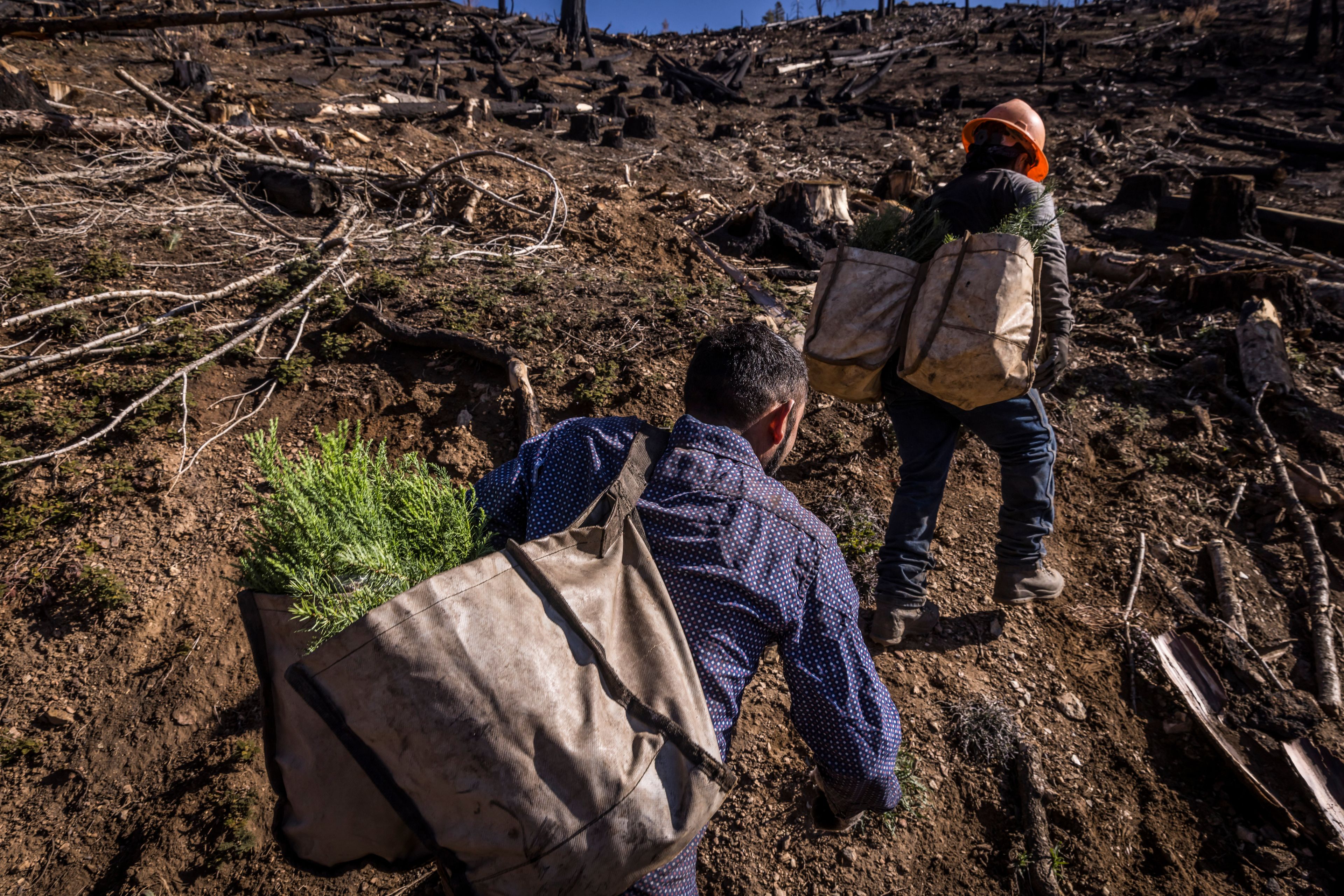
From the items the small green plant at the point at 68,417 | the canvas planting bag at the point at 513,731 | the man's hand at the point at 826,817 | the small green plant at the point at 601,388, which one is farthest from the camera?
the small green plant at the point at 601,388

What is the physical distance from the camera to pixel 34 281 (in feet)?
13.0

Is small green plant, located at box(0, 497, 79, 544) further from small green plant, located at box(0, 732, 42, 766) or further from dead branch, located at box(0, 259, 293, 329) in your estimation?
small green plant, located at box(0, 732, 42, 766)

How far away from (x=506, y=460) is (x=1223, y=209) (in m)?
8.79

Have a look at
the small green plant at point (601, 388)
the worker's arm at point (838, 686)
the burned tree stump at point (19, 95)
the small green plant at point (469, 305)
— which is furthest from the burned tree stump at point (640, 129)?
the worker's arm at point (838, 686)

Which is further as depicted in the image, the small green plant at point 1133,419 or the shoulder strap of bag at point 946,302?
the small green plant at point 1133,419

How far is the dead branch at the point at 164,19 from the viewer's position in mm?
2422

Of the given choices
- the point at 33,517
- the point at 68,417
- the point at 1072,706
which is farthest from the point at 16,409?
the point at 1072,706

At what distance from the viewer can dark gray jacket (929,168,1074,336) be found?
265 cm

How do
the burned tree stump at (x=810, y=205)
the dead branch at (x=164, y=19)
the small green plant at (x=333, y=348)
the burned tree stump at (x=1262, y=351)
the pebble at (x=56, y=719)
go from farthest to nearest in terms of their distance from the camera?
the burned tree stump at (x=810, y=205)
the burned tree stump at (x=1262, y=351)
the small green plant at (x=333, y=348)
the pebble at (x=56, y=719)
the dead branch at (x=164, y=19)

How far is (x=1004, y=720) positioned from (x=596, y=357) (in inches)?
115

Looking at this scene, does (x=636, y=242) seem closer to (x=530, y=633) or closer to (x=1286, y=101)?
(x=530, y=633)

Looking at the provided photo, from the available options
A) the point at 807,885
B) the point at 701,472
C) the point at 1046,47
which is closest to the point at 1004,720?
the point at 807,885

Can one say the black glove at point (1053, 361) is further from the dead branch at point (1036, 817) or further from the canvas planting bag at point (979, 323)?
the dead branch at point (1036, 817)

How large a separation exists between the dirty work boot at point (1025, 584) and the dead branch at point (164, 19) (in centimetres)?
334
